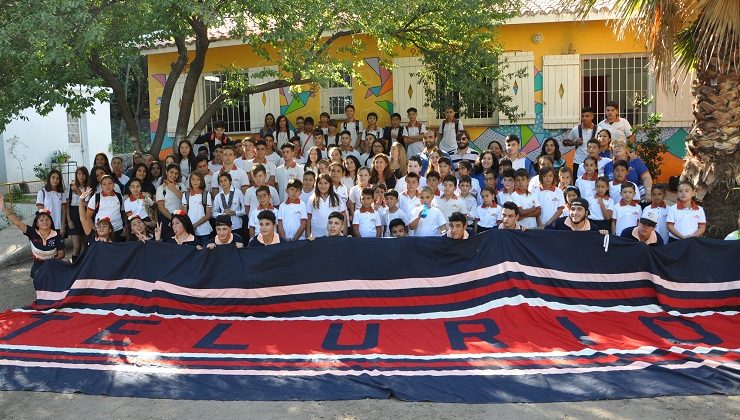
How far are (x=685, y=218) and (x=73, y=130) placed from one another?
22.5 m

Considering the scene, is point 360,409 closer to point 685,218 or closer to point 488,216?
point 488,216

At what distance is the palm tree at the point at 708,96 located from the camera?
30.8 ft

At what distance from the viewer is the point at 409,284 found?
27.5 feet

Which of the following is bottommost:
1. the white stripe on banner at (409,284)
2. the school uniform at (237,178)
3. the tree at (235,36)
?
the white stripe on banner at (409,284)

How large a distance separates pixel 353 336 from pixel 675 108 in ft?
31.2

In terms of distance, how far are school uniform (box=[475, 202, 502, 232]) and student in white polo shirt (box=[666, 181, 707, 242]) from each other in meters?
2.02

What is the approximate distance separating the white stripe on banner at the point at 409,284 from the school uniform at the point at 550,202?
4.10 ft

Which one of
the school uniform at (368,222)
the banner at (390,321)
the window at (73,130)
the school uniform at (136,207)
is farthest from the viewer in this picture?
the window at (73,130)

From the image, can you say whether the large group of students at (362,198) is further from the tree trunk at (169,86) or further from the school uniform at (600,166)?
the tree trunk at (169,86)

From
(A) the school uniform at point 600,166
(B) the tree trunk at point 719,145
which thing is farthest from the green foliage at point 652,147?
(B) the tree trunk at point 719,145

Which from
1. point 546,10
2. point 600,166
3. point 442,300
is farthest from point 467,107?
point 442,300

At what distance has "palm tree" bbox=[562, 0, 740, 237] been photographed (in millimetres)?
9383

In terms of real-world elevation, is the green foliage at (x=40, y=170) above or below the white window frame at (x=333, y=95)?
below

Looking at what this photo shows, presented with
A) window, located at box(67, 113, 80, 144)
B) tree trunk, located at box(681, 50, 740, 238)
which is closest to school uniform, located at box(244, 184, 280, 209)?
tree trunk, located at box(681, 50, 740, 238)
